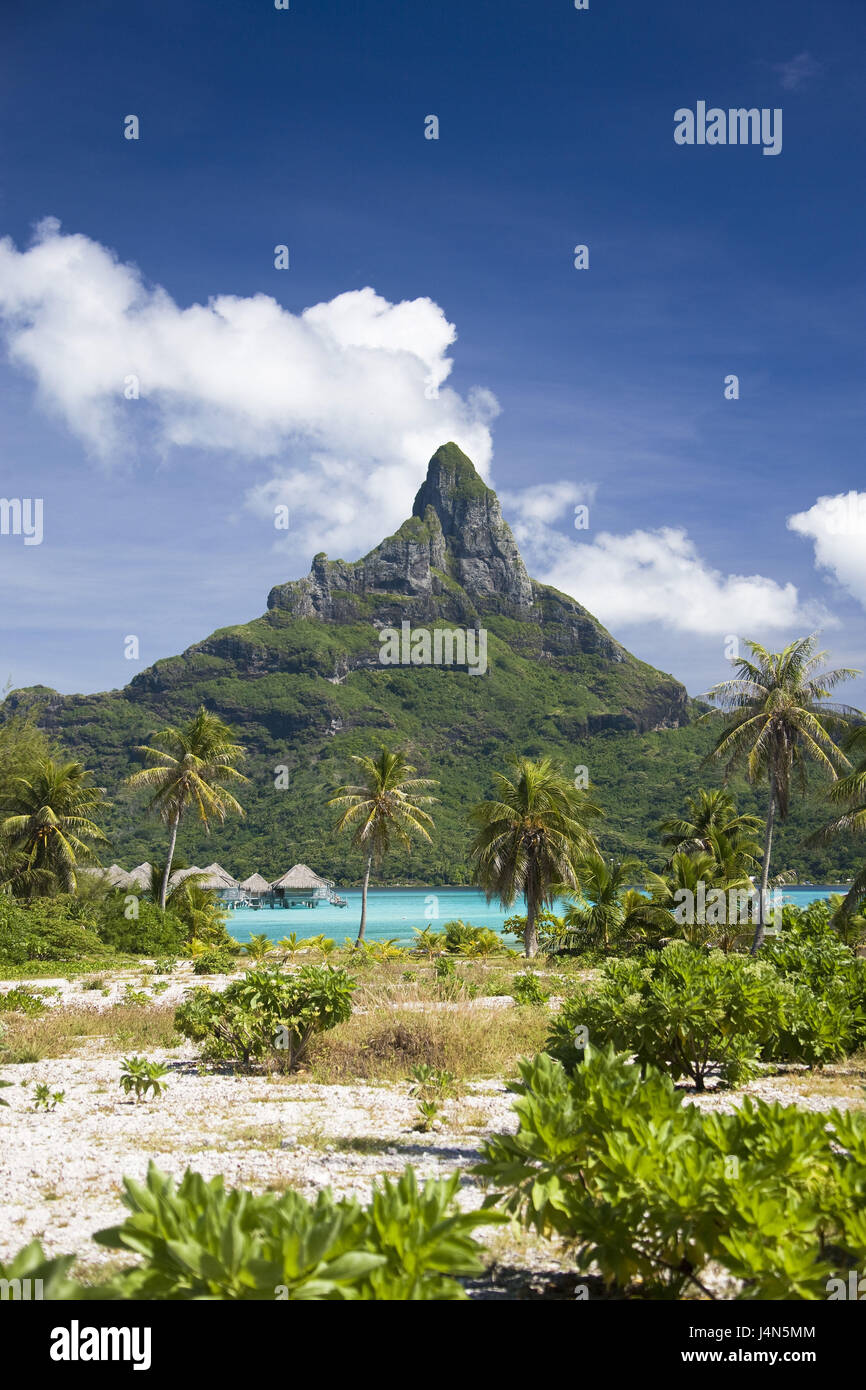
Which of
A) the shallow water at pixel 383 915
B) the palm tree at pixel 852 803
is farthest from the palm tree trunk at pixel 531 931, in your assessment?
the shallow water at pixel 383 915

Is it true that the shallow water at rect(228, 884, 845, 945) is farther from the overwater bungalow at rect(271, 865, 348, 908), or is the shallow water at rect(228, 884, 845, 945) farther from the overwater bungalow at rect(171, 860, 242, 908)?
the overwater bungalow at rect(171, 860, 242, 908)

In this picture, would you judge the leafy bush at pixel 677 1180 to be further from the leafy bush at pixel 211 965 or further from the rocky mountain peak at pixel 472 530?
the rocky mountain peak at pixel 472 530

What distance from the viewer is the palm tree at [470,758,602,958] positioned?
28.6 metres

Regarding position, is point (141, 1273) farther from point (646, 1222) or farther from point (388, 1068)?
point (388, 1068)

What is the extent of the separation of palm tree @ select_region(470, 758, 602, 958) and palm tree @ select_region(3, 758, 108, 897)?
1283cm

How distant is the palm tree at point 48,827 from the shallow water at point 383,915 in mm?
18713

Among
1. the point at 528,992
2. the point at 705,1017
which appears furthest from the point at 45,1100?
the point at 528,992

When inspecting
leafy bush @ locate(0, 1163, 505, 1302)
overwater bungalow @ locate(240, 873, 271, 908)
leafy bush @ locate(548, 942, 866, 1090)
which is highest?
leafy bush @ locate(0, 1163, 505, 1302)

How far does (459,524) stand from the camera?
593 ft

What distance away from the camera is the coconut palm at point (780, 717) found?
2511 cm

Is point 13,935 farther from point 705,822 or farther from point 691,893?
point 705,822

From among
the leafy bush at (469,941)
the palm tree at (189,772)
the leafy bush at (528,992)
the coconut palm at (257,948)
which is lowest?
the leafy bush at (469,941)

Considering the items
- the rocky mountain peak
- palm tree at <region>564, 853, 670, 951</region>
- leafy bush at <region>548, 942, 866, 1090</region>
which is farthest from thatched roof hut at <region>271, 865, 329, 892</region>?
the rocky mountain peak
